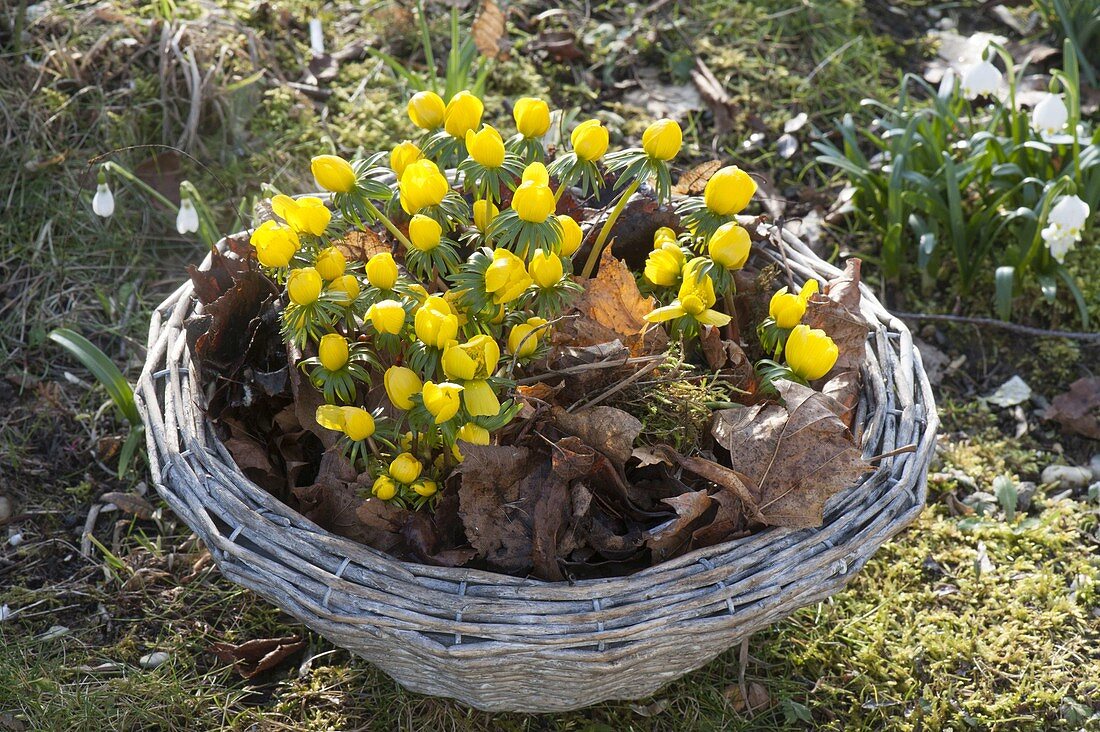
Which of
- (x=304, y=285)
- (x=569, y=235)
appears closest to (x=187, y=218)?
(x=304, y=285)

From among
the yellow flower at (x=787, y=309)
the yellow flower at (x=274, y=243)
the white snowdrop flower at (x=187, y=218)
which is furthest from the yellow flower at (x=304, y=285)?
the white snowdrop flower at (x=187, y=218)

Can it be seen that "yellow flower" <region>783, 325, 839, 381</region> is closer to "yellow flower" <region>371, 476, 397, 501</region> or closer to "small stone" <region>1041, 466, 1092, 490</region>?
"yellow flower" <region>371, 476, 397, 501</region>

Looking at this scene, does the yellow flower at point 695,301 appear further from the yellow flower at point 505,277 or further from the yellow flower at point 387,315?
the yellow flower at point 387,315

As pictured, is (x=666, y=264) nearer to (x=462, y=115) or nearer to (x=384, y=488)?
(x=462, y=115)

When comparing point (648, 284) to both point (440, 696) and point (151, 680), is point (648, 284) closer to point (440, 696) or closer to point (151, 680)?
point (440, 696)

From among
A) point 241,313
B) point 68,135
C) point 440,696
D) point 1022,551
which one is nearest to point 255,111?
point 68,135

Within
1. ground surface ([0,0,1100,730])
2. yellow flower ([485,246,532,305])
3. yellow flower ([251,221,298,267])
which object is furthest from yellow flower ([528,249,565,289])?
ground surface ([0,0,1100,730])
